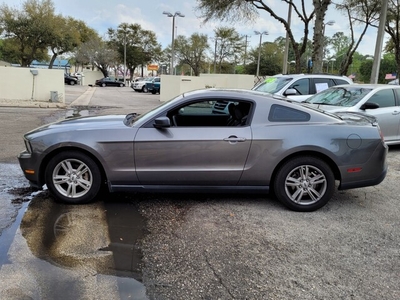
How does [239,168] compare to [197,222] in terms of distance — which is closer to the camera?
[197,222]

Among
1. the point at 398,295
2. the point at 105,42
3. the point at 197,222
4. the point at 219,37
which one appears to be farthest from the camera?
the point at 105,42

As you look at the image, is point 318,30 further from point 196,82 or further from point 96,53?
point 96,53

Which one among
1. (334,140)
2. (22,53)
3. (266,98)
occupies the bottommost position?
(334,140)

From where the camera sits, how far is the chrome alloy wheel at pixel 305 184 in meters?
4.52

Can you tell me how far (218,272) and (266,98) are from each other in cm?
241

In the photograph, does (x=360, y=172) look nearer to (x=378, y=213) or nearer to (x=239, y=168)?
(x=378, y=213)

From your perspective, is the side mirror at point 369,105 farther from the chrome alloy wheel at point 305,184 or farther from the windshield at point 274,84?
the chrome alloy wheel at point 305,184

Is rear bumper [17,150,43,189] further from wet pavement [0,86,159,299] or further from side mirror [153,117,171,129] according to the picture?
side mirror [153,117,171,129]

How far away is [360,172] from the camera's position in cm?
456

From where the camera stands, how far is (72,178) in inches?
176

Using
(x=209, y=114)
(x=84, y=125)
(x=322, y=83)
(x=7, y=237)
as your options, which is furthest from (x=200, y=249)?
(x=322, y=83)

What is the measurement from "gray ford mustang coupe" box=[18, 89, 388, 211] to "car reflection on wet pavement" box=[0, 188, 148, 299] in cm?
35

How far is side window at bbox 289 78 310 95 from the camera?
10.4 m

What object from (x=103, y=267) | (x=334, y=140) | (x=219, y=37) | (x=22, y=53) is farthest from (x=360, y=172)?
(x=219, y=37)
